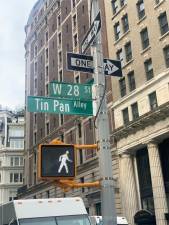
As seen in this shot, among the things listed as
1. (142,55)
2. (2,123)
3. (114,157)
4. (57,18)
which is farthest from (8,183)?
(142,55)

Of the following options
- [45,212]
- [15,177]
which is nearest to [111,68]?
[45,212]

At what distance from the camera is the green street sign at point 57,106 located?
9.03 meters

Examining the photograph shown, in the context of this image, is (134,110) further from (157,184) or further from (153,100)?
(157,184)

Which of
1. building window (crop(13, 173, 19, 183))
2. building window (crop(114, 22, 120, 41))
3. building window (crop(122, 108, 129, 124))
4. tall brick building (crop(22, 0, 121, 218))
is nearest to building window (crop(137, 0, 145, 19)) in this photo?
building window (crop(114, 22, 120, 41))

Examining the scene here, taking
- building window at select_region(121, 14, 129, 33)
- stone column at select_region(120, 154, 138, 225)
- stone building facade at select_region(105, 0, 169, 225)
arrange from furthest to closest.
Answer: building window at select_region(121, 14, 129, 33)
stone column at select_region(120, 154, 138, 225)
stone building facade at select_region(105, 0, 169, 225)

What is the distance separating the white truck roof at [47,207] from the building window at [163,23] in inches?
903

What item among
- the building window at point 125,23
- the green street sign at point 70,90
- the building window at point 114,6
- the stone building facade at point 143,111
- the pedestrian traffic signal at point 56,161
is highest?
the building window at point 114,6

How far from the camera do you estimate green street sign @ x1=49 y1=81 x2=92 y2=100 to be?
914 cm

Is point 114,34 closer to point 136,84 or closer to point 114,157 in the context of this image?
point 136,84

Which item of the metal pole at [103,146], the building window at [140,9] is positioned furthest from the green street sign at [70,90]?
the building window at [140,9]

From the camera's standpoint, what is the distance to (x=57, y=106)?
904 cm

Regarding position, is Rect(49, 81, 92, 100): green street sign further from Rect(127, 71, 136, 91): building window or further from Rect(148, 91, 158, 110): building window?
Rect(127, 71, 136, 91): building window

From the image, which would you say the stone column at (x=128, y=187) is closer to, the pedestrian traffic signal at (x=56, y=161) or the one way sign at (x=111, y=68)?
the one way sign at (x=111, y=68)

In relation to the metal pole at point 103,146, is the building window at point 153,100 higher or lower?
higher
